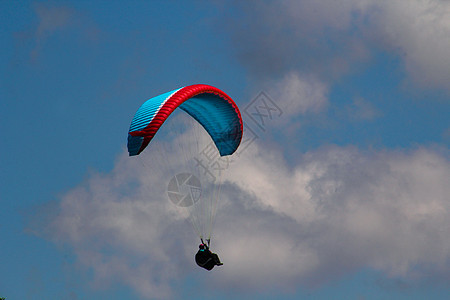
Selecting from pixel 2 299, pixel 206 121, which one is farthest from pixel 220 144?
pixel 2 299

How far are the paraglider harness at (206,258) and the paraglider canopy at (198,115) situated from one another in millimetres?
6918

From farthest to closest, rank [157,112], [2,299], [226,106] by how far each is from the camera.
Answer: [2,299] → [226,106] → [157,112]

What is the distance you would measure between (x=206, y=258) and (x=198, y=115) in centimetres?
890

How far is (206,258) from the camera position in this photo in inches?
1868

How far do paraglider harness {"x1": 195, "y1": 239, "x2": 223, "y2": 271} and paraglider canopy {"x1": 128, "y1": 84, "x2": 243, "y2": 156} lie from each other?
22.7 ft

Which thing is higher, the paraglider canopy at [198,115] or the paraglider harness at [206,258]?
the paraglider canopy at [198,115]

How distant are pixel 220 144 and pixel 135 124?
328 inches

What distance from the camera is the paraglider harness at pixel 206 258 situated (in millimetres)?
47312

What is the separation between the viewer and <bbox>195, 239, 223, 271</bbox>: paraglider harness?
47312 mm

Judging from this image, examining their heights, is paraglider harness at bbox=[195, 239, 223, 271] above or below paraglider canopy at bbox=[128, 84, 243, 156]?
below

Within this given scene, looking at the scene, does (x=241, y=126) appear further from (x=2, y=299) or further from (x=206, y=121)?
(x=2, y=299)

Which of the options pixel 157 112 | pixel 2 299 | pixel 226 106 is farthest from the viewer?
pixel 2 299

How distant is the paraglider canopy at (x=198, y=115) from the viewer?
44.5 m

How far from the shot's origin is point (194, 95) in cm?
4691
